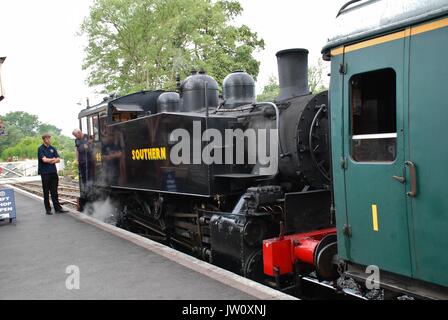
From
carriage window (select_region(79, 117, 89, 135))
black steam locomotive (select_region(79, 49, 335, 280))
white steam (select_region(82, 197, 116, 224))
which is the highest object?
carriage window (select_region(79, 117, 89, 135))

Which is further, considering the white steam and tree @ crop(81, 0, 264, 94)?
tree @ crop(81, 0, 264, 94)

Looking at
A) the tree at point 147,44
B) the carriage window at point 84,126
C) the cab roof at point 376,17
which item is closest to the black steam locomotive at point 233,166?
the cab roof at point 376,17

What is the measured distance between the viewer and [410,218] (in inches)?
121

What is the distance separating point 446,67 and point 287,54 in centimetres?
306

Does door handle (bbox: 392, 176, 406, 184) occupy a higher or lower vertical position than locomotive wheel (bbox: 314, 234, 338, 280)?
higher

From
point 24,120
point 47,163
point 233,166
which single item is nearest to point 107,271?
point 233,166

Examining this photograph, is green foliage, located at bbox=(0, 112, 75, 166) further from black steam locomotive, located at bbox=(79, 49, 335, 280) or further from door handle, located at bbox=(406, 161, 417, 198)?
door handle, located at bbox=(406, 161, 417, 198)

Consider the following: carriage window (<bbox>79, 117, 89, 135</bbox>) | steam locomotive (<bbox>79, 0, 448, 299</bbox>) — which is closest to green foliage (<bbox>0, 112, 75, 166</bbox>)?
carriage window (<bbox>79, 117, 89, 135</bbox>)

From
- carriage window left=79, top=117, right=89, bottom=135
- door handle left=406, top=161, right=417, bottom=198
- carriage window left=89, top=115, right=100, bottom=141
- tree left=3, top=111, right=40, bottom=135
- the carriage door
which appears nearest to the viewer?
door handle left=406, top=161, right=417, bottom=198

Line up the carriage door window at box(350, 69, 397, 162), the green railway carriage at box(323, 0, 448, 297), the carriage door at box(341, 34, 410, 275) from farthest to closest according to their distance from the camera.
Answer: the carriage door window at box(350, 69, 397, 162), the carriage door at box(341, 34, 410, 275), the green railway carriage at box(323, 0, 448, 297)

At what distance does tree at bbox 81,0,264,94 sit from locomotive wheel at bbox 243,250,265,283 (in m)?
18.7

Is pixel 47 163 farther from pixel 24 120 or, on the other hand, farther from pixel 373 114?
pixel 24 120

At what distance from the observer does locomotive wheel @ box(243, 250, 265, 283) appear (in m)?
4.98

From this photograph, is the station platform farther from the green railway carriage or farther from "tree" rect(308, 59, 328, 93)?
"tree" rect(308, 59, 328, 93)
